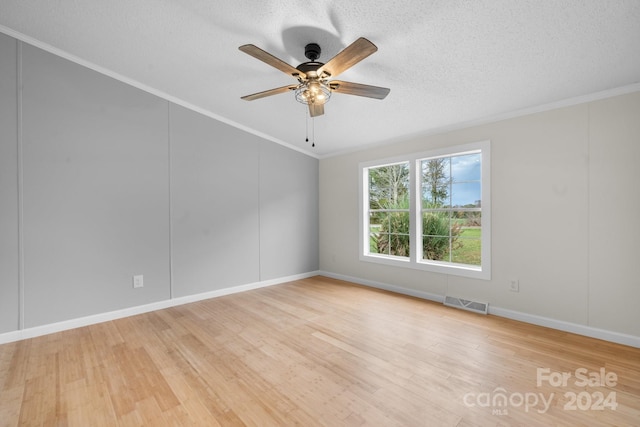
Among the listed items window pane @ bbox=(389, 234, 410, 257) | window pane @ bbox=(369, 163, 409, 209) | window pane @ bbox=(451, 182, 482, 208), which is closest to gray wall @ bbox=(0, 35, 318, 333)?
window pane @ bbox=(369, 163, 409, 209)

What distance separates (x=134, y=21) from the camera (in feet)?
7.94

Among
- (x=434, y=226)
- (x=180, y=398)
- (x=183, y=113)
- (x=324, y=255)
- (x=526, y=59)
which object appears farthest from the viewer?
(x=324, y=255)

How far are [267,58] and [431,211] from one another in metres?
2.94

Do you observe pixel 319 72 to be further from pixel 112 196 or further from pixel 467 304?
pixel 467 304

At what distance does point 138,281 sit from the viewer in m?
3.38

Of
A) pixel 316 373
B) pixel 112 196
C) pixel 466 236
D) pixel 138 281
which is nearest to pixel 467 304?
pixel 466 236

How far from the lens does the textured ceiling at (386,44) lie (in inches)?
75.5

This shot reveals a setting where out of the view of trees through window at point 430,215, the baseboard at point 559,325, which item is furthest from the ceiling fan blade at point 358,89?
the baseboard at point 559,325

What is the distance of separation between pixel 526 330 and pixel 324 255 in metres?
3.29

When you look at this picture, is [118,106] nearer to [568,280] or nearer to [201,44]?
[201,44]

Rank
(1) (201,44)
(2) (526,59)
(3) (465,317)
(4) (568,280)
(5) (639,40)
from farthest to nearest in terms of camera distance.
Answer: (3) (465,317) → (4) (568,280) → (1) (201,44) → (2) (526,59) → (5) (639,40)

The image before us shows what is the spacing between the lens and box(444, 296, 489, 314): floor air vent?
3.27 m

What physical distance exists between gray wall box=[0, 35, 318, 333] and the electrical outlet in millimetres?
44

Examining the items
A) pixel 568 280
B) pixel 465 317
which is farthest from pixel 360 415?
pixel 568 280
